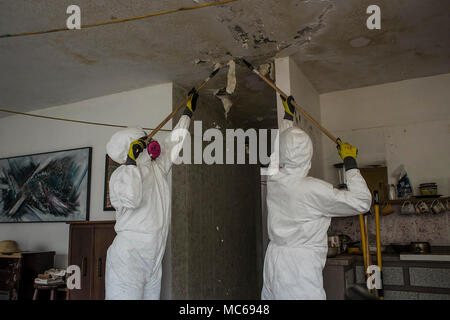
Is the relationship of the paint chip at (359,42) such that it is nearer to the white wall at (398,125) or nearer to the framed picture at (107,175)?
the white wall at (398,125)

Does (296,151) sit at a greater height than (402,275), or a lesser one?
greater

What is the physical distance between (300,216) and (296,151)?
441 mm

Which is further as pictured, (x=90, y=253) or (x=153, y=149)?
(x=90, y=253)

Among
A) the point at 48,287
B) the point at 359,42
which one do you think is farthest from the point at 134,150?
the point at 48,287

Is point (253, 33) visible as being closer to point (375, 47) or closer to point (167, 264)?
point (375, 47)

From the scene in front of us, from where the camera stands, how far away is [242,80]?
13.0 feet

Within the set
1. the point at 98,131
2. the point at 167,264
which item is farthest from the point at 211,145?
the point at 167,264

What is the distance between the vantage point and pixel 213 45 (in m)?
3.22

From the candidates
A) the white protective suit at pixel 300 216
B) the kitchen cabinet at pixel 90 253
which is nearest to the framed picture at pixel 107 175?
the kitchen cabinet at pixel 90 253

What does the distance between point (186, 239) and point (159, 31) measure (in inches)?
84.6

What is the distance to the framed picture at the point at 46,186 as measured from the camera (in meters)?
4.33

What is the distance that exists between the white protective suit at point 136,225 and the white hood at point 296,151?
3.19ft

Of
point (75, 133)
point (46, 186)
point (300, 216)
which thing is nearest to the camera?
point (300, 216)

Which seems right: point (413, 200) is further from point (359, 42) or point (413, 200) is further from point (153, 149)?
point (153, 149)
